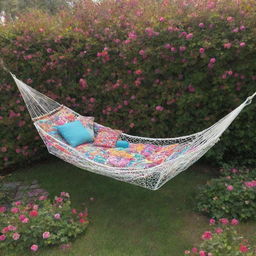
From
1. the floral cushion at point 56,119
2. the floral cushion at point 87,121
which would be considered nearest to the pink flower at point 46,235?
the floral cushion at point 56,119

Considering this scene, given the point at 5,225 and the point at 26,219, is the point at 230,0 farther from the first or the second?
the point at 5,225

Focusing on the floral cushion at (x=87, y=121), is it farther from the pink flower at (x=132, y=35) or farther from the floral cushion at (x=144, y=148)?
the pink flower at (x=132, y=35)

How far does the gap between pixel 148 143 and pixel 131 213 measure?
0.74 m

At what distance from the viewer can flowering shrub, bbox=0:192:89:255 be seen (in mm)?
2158

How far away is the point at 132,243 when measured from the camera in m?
2.21

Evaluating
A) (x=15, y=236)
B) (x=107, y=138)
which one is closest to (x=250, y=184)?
(x=107, y=138)

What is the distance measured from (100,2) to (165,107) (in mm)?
1674

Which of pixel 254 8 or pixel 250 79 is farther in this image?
pixel 250 79

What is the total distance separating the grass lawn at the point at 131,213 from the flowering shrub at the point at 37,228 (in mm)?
85

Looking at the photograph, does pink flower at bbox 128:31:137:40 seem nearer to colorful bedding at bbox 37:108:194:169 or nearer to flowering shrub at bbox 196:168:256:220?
colorful bedding at bbox 37:108:194:169

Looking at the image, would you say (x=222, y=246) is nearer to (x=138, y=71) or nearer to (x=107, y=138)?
(x=107, y=138)

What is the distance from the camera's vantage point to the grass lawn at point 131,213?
2174 millimetres

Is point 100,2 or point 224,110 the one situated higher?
point 100,2

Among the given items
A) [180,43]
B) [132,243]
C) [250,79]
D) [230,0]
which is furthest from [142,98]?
[132,243]
